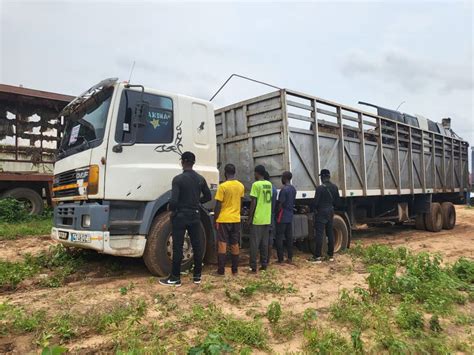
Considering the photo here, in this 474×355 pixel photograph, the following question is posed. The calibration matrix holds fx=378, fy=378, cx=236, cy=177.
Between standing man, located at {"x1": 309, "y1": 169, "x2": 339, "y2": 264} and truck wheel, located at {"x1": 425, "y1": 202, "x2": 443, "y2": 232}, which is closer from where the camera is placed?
standing man, located at {"x1": 309, "y1": 169, "x2": 339, "y2": 264}

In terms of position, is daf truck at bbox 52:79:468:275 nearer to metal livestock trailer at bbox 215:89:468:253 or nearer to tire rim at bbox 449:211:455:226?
metal livestock trailer at bbox 215:89:468:253

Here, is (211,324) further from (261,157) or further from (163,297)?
(261,157)

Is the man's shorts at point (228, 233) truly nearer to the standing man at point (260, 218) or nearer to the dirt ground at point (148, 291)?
the standing man at point (260, 218)

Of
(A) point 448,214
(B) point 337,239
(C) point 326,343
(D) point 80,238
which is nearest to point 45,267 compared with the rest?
(D) point 80,238

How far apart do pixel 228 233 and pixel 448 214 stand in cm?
954

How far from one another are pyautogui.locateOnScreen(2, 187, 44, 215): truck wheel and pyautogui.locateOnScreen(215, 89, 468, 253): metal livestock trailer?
5.95 m

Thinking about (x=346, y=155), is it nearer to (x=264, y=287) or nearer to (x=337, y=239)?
(x=337, y=239)

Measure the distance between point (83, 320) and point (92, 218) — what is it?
1436 mm

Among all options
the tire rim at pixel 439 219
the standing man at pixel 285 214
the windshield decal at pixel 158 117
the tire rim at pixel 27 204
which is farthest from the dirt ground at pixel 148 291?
the tire rim at pixel 439 219

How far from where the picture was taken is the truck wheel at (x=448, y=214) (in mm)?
11836

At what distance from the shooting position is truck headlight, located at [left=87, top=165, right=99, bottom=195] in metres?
4.63

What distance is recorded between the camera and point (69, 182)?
5086mm

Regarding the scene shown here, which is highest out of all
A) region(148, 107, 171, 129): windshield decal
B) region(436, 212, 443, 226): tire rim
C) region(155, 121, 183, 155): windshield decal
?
region(148, 107, 171, 129): windshield decal

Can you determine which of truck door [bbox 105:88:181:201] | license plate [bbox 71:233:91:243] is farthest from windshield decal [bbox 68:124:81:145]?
license plate [bbox 71:233:91:243]
